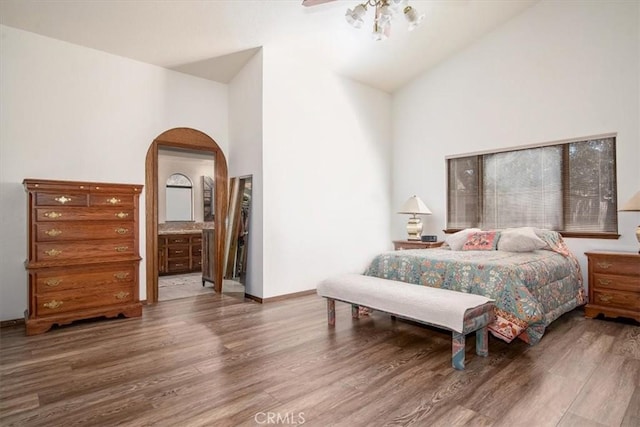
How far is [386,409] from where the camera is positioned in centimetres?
194

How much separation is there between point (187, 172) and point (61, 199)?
12.5 feet

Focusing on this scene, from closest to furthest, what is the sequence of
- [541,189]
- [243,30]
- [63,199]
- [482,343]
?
[482,343]
[63,199]
[243,30]
[541,189]

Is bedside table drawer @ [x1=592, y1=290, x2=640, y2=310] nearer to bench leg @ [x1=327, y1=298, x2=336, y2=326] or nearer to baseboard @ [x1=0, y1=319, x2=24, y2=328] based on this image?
bench leg @ [x1=327, y1=298, x2=336, y2=326]

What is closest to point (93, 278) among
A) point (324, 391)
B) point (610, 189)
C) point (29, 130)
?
point (29, 130)

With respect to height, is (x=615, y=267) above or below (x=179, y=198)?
below

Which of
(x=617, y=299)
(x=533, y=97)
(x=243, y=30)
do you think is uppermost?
(x=243, y=30)

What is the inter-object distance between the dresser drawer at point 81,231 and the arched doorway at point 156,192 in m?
0.67

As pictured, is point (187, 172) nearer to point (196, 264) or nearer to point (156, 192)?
point (196, 264)

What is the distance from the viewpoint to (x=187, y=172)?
714cm

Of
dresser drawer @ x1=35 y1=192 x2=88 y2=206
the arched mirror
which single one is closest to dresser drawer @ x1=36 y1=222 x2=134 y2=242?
dresser drawer @ x1=35 y1=192 x2=88 y2=206

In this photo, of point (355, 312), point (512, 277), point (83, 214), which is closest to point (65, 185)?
point (83, 214)

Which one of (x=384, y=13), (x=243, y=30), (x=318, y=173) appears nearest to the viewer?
(x=384, y=13)

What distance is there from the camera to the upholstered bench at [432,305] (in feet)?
7.86

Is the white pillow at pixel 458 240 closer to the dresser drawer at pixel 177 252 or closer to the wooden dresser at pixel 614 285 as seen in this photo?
the wooden dresser at pixel 614 285
